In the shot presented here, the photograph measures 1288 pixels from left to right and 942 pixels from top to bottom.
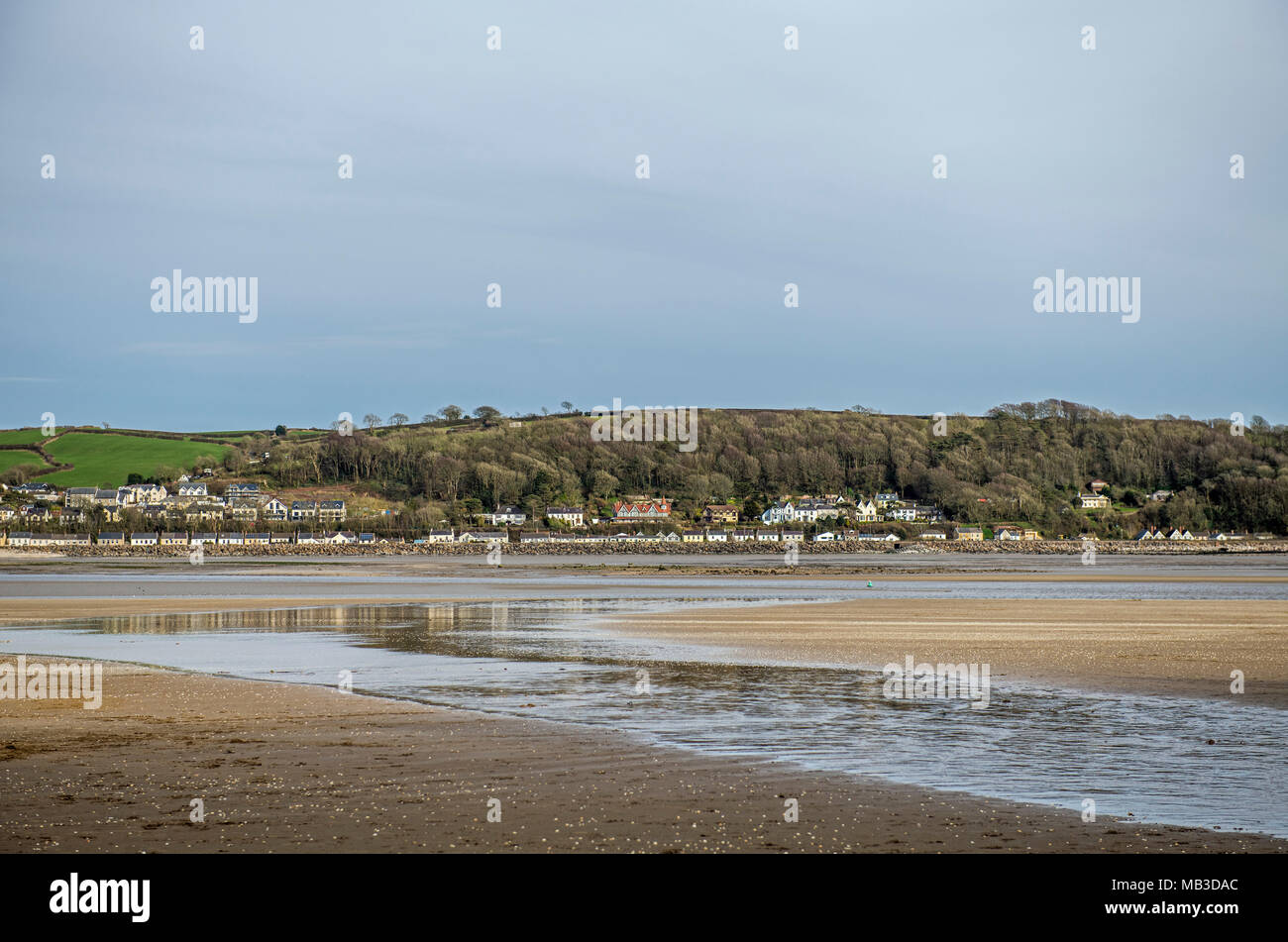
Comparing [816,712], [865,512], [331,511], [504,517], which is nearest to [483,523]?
[504,517]

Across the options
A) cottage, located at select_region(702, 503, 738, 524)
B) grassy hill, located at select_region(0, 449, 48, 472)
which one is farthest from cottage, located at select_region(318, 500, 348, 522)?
cottage, located at select_region(702, 503, 738, 524)

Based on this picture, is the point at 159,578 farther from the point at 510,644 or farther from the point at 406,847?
the point at 406,847

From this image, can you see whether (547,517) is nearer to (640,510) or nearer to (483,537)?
(640,510)

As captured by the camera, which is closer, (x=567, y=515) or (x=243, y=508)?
(x=243, y=508)

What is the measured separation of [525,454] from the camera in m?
194

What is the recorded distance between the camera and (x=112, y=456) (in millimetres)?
179500

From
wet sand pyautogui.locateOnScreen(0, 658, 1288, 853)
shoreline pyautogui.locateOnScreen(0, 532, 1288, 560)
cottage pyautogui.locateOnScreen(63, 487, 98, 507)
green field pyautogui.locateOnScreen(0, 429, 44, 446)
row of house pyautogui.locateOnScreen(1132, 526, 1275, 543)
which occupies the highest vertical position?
green field pyautogui.locateOnScreen(0, 429, 44, 446)

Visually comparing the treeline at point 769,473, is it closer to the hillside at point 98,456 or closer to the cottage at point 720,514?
Result: the cottage at point 720,514

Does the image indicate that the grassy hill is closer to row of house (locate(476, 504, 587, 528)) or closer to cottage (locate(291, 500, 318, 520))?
cottage (locate(291, 500, 318, 520))

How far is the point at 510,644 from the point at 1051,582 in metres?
36.8

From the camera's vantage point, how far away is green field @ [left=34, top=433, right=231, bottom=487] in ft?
557

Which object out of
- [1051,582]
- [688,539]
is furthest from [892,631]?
[688,539]

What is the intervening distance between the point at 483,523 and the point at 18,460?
79.0 metres

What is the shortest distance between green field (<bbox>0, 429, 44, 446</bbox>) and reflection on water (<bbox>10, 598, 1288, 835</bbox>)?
184 meters
